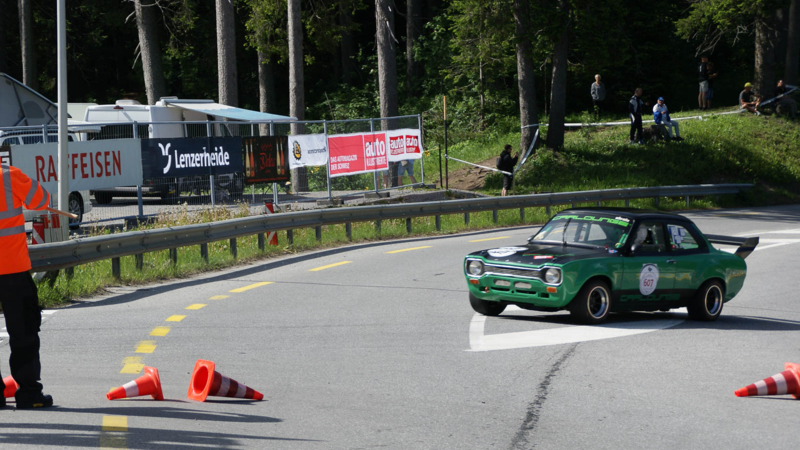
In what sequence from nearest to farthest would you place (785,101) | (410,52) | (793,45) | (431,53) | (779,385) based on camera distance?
1. (779,385)
2. (785,101)
3. (793,45)
4. (431,53)
5. (410,52)

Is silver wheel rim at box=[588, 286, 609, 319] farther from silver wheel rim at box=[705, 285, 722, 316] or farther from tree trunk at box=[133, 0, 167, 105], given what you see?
tree trunk at box=[133, 0, 167, 105]

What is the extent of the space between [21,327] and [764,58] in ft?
108

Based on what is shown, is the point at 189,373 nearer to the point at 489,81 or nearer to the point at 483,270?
the point at 483,270

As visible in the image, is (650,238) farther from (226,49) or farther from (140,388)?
(226,49)

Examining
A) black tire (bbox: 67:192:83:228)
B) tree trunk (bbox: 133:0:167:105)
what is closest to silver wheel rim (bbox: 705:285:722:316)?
black tire (bbox: 67:192:83:228)

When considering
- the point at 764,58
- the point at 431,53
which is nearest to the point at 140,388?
the point at 764,58

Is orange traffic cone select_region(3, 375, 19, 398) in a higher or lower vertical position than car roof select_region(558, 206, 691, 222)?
lower

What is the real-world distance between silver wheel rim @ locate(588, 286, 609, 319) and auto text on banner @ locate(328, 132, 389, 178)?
1477 cm

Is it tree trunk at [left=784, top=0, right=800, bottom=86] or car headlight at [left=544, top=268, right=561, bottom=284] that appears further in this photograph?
tree trunk at [left=784, top=0, right=800, bottom=86]

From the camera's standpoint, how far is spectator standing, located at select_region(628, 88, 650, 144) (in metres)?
29.8

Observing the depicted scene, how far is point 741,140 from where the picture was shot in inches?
1257

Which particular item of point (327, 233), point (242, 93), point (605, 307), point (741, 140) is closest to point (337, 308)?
point (605, 307)

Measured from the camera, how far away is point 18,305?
6.38 metres

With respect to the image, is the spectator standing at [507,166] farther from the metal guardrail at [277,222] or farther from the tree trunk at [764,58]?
the tree trunk at [764,58]
